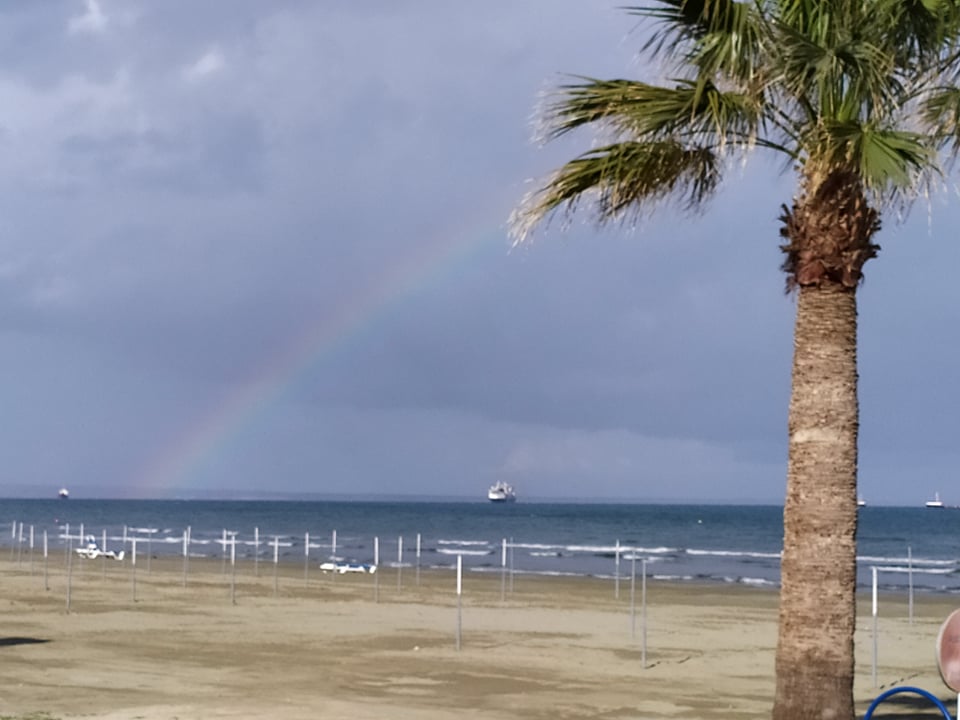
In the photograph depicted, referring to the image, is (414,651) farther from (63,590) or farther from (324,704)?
(63,590)

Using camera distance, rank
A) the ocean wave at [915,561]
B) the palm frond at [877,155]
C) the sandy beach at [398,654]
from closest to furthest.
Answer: the palm frond at [877,155] → the sandy beach at [398,654] → the ocean wave at [915,561]

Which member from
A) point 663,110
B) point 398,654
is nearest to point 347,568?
point 398,654

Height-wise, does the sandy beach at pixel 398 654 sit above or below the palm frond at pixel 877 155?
below

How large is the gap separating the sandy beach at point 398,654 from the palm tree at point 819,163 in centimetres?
536

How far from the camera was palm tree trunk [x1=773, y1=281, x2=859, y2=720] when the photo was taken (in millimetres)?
10922

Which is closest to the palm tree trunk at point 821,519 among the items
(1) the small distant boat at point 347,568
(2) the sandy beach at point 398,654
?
(2) the sandy beach at point 398,654

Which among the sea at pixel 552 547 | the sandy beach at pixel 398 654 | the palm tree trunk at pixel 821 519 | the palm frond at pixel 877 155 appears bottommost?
the sea at pixel 552 547

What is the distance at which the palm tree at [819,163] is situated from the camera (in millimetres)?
10852

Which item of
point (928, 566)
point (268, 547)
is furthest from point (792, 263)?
point (268, 547)

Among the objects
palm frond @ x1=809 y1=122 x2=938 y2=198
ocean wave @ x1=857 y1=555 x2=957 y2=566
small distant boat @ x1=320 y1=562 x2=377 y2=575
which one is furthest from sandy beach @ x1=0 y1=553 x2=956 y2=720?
small distant boat @ x1=320 y1=562 x2=377 y2=575

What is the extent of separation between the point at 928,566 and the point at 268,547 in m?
32.9

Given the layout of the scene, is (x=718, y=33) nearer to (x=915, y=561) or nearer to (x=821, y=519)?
A: (x=821, y=519)

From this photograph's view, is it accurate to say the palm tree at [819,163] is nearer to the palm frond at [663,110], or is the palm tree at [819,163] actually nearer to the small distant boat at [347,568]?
the palm frond at [663,110]

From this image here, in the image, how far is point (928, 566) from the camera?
69.1m
